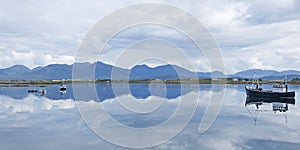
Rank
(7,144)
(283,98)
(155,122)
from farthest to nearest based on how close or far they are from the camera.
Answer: (283,98) < (155,122) < (7,144)

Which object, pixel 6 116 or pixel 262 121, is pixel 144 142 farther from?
pixel 6 116

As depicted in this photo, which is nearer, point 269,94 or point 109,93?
point 269,94

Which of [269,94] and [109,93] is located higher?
[269,94]

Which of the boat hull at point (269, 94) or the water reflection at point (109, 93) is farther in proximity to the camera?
the water reflection at point (109, 93)

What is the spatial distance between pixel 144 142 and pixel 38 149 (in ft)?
16.4

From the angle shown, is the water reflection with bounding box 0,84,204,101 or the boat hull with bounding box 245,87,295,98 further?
the water reflection with bounding box 0,84,204,101

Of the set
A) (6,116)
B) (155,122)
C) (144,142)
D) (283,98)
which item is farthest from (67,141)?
(283,98)

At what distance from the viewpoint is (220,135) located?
1736 centimetres

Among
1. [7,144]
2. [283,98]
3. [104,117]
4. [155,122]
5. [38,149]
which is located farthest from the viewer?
[283,98]

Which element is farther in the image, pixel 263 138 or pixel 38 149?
pixel 263 138

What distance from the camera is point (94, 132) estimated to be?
18.3m

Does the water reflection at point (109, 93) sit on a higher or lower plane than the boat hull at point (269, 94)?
lower

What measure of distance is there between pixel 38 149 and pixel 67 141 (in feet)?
5.90

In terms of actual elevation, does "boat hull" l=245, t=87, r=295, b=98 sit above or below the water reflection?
above
